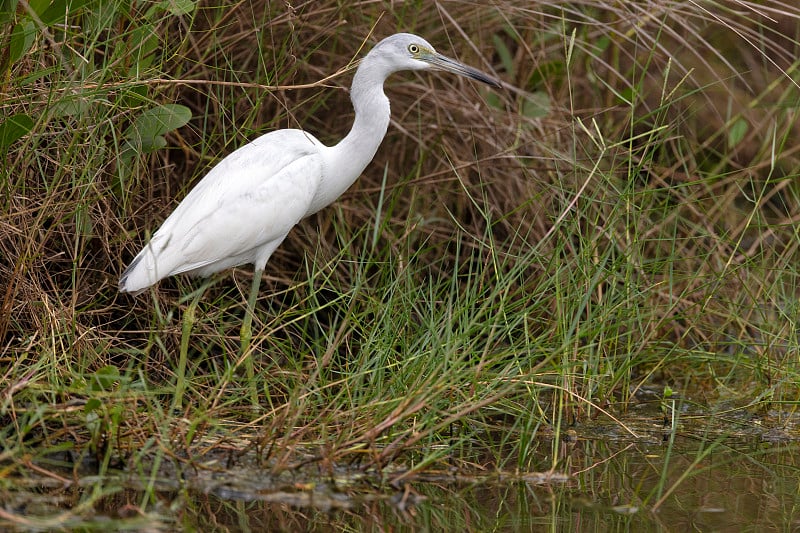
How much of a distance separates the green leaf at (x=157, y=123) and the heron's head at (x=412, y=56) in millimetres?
768

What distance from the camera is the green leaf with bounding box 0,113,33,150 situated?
11.9ft

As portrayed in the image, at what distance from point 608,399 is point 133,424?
1.81 m

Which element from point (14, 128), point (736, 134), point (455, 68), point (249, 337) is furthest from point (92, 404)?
point (736, 134)

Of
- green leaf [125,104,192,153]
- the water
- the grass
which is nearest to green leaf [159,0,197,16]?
the grass

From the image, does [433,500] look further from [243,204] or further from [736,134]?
[736,134]

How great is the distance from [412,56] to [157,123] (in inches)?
40.0

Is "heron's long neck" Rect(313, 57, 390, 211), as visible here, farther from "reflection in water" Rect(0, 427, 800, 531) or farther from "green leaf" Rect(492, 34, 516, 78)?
"reflection in water" Rect(0, 427, 800, 531)

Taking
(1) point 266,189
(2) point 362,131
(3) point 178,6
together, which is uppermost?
(3) point 178,6

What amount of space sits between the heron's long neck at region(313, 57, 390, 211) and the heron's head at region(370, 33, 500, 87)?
0.20ft

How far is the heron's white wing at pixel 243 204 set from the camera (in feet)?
13.4

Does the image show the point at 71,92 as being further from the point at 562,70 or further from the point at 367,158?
the point at 562,70

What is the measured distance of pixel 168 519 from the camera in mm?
2869

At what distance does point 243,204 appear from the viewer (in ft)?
13.6

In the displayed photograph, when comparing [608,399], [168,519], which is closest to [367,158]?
[608,399]
